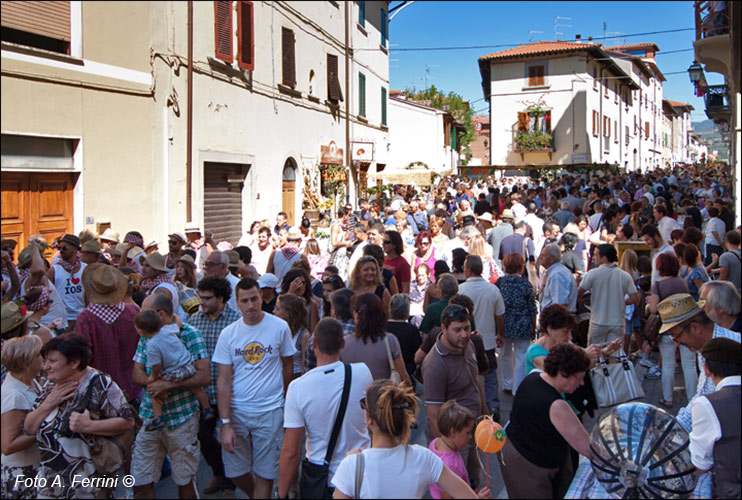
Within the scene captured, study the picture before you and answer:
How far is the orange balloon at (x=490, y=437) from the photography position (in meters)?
3.56

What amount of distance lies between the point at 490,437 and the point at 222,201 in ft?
34.3

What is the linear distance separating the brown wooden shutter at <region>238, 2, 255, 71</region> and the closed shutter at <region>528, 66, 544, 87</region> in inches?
1164

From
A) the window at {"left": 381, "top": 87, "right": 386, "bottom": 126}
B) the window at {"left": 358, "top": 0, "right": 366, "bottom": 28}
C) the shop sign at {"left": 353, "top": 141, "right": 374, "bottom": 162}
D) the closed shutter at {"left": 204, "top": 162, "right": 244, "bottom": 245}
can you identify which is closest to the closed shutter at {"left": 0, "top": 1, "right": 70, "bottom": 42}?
the closed shutter at {"left": 204, "top": 162, "right": 244, "bottom": 245}

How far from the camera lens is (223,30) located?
11.9 meters

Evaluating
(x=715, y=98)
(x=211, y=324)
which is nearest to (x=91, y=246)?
(x=211, y=324)

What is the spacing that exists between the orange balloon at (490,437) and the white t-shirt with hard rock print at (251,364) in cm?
150

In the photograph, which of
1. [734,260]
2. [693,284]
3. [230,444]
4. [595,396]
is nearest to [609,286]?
[693,284]

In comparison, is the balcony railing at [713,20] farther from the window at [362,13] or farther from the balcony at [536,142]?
the balcony at [536,142]

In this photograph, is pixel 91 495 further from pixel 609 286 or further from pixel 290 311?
pixel 609 286

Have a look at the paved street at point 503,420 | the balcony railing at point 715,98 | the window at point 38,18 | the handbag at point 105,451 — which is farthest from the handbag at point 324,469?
the balcony railing at point 715,98

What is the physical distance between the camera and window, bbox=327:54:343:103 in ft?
63.8

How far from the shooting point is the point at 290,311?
5.36 meters

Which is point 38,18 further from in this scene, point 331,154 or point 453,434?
point 331,154

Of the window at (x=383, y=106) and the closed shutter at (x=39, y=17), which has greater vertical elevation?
the window at (x=383, y=106)
